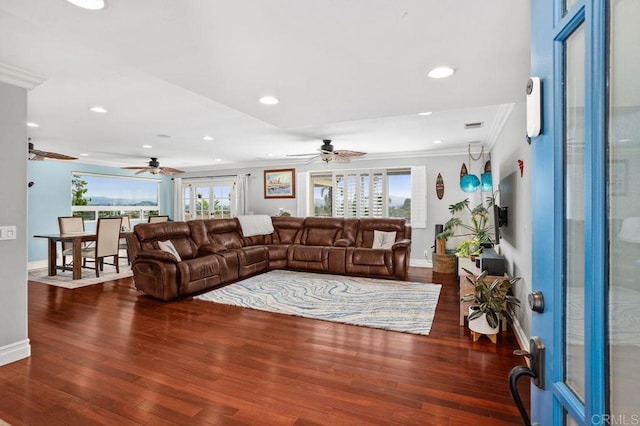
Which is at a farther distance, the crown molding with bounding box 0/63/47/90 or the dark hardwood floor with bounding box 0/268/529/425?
the crown molding with bounding box 0/63/47/90

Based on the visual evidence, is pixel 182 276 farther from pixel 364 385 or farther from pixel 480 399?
pixel 480 399

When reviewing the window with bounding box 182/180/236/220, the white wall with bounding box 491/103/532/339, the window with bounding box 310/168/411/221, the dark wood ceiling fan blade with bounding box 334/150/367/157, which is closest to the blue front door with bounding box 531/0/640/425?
the white wall with bounding box 491/103/532/339

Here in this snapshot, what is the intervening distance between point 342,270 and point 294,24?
4710 mm

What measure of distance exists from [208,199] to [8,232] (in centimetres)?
706

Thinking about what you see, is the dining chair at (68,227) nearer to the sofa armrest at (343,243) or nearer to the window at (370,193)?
the sofa armrest at (343,243)

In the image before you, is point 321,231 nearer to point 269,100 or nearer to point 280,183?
point 280,183

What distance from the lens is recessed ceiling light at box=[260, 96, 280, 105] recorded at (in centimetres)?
282

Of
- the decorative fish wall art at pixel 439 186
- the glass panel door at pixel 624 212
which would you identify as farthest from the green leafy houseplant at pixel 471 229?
the glass panel door at pixel 624 212

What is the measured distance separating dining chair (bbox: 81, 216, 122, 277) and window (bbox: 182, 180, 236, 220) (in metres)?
3.46

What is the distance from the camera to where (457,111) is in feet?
13.0

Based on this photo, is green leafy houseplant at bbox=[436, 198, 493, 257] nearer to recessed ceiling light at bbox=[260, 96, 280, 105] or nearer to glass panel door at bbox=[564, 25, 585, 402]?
recessed ceiling light at bbox=[260, 96, 280, 105]

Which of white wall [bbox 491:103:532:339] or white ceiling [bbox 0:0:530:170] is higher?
white ceiling [bbox 0:0:530:170]

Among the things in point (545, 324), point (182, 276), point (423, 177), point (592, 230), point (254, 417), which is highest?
point (423, 177)

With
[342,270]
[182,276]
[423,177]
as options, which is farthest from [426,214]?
[182,276]
